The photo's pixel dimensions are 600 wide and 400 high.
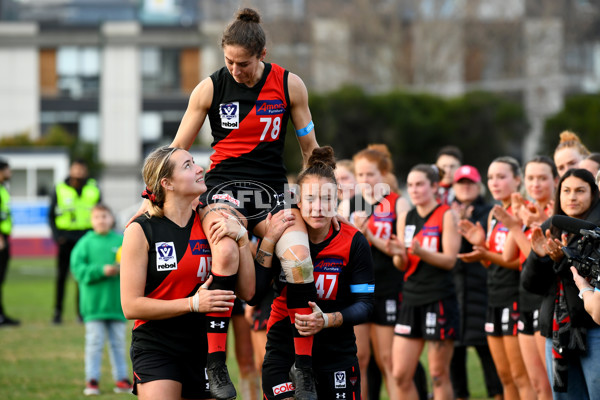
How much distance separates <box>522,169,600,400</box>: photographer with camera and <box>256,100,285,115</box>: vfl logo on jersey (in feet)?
6.05

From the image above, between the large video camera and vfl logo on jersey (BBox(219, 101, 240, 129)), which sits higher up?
vfl logo on jersey (BBox(219, 101, 240, 129))

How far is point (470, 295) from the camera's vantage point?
27.9 ft

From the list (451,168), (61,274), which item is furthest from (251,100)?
(61,274)

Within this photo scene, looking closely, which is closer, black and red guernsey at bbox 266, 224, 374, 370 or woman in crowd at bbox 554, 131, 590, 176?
black and red guernsey at bbox 266, 224, 374, 370

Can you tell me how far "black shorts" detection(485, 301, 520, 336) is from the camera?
22.7ft

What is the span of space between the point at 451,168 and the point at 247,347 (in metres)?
3.04

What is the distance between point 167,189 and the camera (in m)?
4.80

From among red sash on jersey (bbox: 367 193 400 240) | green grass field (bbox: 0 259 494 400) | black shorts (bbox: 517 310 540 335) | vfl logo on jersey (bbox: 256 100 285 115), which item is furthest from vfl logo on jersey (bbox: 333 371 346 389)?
green grass field (bbox: 0 259 494 400)

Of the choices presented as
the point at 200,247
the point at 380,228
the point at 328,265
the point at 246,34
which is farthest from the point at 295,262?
the point at 380,228

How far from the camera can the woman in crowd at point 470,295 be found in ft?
27.0

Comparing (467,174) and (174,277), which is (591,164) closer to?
(467,174)

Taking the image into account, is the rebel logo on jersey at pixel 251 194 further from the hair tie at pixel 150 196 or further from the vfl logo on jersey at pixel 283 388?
the vfl logo on jersey at pixel 283 388

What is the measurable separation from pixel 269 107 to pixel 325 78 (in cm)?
3630

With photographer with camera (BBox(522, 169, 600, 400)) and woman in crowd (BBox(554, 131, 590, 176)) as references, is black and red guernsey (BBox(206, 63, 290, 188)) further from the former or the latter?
woman in crowd (BBox(554, 131, 590, 176))
